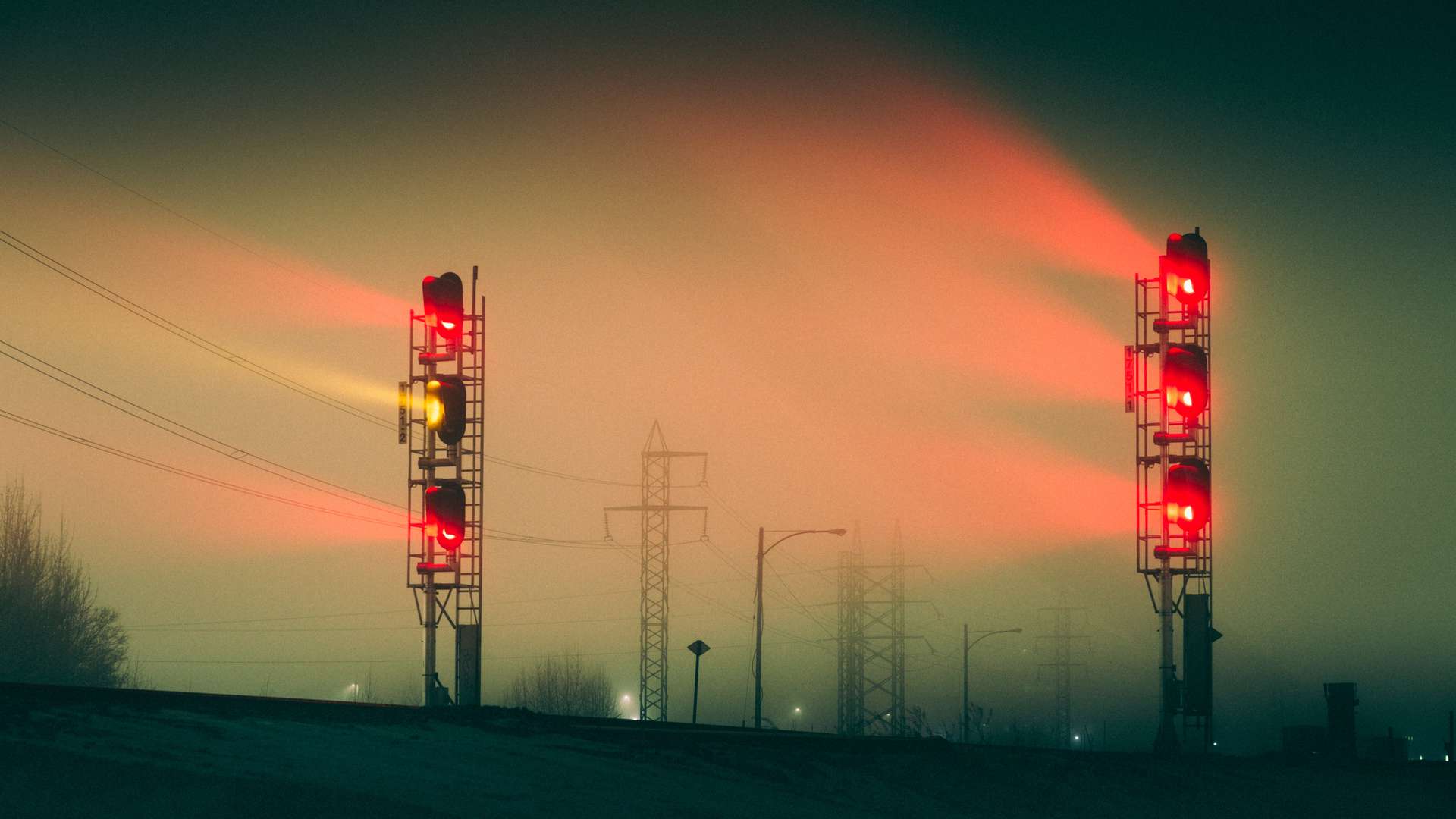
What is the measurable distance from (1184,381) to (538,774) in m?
23.3

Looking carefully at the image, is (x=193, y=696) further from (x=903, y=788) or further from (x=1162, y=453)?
(x=1162, y=453)

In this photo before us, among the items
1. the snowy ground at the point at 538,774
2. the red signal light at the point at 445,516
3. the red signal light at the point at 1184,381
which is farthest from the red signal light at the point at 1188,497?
the red signal light at the point at 445,516

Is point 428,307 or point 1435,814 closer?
point 1435,814

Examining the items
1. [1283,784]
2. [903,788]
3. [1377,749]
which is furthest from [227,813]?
[1377,749]

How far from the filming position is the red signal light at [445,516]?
144ft

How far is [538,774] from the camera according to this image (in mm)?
23844

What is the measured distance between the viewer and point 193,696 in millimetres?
24047

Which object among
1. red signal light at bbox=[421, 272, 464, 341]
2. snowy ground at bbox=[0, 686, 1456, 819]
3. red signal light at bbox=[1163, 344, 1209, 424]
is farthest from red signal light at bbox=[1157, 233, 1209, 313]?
red signal light at bbox=[421, 272, 464, 341]

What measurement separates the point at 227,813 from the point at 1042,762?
21.4m

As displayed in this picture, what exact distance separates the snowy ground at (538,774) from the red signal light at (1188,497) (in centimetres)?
599

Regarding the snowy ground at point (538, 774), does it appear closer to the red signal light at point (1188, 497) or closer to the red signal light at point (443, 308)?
the red signal light at point (1188, 497)

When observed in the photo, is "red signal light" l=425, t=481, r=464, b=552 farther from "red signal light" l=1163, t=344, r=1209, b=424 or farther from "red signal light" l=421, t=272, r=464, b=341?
"red signal light" l=1163, t=344, r=1209, b=424

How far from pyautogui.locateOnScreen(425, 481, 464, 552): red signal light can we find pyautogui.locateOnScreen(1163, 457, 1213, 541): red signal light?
63.6 ft

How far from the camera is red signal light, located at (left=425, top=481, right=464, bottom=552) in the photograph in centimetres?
4400
